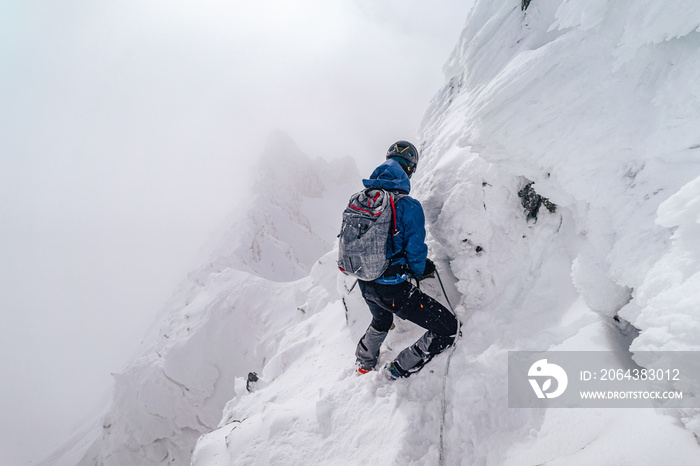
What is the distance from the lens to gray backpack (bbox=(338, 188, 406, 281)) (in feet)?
11.2

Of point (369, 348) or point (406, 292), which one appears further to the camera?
point (369, 348)

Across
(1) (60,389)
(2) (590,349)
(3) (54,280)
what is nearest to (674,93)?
(2) (590,349)

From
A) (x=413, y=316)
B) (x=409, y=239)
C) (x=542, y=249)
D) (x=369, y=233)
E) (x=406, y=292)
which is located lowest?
(x=542, y=249)

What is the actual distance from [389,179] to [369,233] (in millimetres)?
808

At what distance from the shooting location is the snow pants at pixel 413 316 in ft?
11.8

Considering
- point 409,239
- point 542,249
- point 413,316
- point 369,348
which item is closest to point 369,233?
point 409,239

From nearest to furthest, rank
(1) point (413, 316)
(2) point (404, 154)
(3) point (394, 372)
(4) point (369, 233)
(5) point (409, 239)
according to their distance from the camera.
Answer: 1. (4) point (369, 233)
2. (5) point (409, 239)
3. (1) point (413, 316)
4. (3) point (394, 372)
5. (2) point (404, 154)

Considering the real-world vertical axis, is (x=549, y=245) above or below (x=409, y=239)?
below

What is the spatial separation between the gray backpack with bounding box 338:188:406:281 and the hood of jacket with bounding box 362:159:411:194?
0.15 meters

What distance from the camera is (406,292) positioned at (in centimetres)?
361

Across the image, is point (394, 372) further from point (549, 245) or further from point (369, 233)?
point (549, 245)

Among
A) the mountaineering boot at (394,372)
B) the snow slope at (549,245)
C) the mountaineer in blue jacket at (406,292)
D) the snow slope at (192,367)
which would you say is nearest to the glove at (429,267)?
the mountaineer in blue jacket at (406,292)

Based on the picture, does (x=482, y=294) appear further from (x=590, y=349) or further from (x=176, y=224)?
(x=176, y=224)

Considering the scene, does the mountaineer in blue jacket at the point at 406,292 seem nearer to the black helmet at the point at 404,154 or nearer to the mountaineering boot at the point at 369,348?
the mountaineering boot at the point at 369,348
